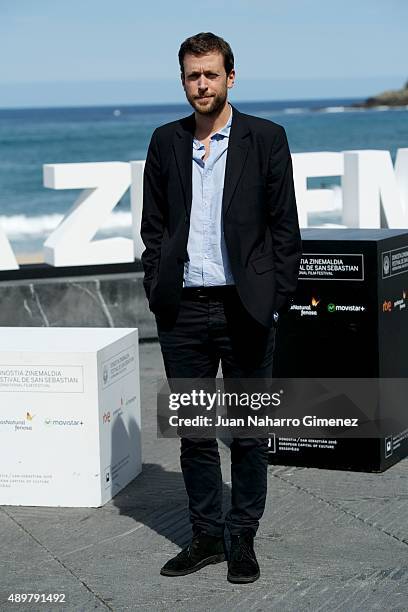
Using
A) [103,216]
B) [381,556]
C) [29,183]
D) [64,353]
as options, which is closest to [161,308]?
[64,353]

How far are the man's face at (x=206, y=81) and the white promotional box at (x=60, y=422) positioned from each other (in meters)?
1.52

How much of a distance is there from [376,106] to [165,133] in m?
144

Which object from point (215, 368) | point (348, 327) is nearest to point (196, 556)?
point (215, 368)

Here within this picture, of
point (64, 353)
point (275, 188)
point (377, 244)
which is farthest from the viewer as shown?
point (377, 244)

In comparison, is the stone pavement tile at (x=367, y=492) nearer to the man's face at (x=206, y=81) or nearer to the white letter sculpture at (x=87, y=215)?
the man's face at (x=206, y=81)

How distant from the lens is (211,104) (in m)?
4.35

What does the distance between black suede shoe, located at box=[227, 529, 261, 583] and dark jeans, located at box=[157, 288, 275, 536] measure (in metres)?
0.04

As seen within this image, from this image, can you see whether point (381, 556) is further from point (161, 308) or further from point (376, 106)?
point (376, 106)

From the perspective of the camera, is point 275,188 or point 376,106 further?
point 376,106

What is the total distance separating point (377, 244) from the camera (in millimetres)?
5727

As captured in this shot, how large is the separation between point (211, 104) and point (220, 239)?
1.73 ft

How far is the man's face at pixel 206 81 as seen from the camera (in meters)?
4.31

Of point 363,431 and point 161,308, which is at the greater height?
point 161,308

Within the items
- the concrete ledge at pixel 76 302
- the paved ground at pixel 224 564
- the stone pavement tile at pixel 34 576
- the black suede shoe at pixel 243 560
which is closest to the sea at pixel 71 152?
the concrete ledge at pixel 76 302
